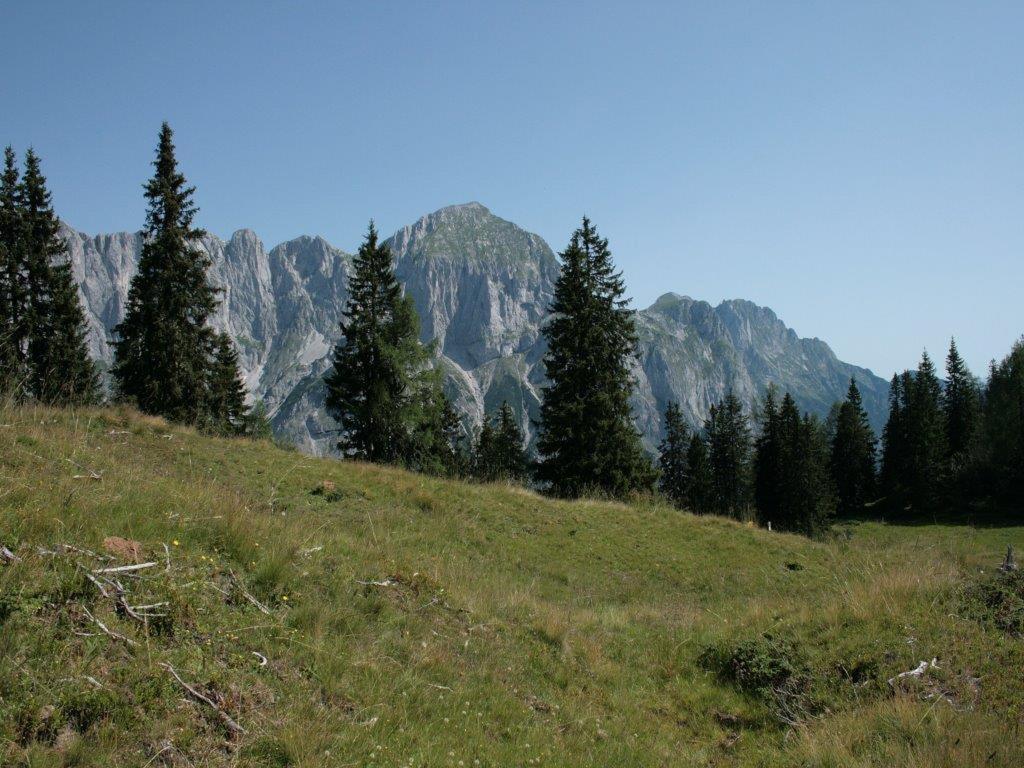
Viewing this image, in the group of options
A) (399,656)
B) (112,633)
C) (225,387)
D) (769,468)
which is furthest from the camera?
(769,468)

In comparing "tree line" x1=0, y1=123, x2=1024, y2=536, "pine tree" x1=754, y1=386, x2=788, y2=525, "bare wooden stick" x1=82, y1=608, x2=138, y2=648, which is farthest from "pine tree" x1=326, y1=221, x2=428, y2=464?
"pine tree" x1=754, y1=386, x2=788, y2=525

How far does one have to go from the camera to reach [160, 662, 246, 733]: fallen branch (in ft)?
12.2

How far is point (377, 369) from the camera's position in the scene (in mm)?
31375

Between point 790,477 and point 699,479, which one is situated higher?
point 790,477

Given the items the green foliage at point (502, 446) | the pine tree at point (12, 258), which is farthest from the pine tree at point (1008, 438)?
the pine tree at point (12, 258)

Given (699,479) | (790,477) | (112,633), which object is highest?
(112,633)

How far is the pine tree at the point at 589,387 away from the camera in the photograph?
92.6ft

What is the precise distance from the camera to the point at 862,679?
6656mm

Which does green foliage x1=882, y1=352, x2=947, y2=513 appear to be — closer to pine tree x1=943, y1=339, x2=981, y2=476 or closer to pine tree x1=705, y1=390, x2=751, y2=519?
pine tree x1=943, y1=339, x2=981, y2=476

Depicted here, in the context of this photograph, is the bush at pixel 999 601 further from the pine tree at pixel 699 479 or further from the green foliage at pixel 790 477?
the pine tree at pixel 699 479

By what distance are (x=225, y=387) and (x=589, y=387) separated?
26450 mm

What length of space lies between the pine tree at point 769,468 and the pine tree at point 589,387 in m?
31.1

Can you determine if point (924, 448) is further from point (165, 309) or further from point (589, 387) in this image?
point (165, 309)

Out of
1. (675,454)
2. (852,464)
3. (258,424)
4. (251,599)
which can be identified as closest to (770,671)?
A: (251,599)
